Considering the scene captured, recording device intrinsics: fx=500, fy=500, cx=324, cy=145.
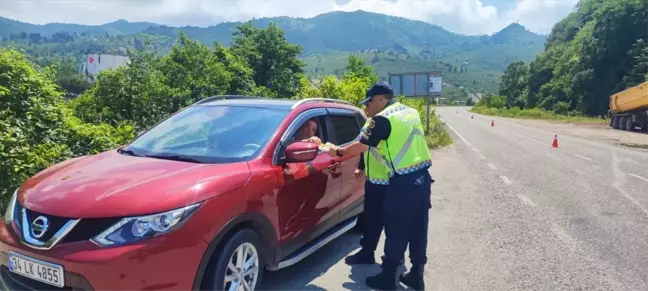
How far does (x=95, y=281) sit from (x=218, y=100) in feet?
8.77

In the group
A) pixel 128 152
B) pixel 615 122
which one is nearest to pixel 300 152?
pixel 128 152

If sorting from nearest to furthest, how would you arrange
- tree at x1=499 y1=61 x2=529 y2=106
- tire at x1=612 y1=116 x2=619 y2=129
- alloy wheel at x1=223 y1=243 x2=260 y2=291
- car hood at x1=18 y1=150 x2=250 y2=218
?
car hood at x1=18 y1=150 x2=250 y2=218 → alloy wheel at x1=223 y1=243 x2=260 y2=291 → tire at x1=612 y1=116 x2=619 y2=129 → tree at x1=499 y1=61 x2=529 y2=106

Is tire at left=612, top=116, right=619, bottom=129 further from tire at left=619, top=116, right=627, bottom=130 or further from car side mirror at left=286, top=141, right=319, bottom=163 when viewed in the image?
car side mirror at left=286, top=141, right=319, bottom=163

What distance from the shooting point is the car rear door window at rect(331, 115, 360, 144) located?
5348 millimetres

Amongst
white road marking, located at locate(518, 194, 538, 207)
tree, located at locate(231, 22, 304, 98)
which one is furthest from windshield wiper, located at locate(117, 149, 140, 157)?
tree, located at locate(231, 22, 304, 98)

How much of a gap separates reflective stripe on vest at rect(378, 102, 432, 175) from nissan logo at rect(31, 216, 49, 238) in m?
2.62

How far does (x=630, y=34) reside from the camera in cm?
4875

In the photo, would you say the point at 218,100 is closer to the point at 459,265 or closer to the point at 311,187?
the point at 311,187

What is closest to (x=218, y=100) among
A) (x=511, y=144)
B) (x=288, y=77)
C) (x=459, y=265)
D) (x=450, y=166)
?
(x=459, y=265)

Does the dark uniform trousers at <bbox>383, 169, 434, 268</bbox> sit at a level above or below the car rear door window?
below

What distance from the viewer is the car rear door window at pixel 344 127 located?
5348mm

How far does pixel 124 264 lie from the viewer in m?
2.87

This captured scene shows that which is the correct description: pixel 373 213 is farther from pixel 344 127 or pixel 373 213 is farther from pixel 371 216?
pixel 344 127

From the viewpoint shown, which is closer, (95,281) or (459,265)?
(95,281)
